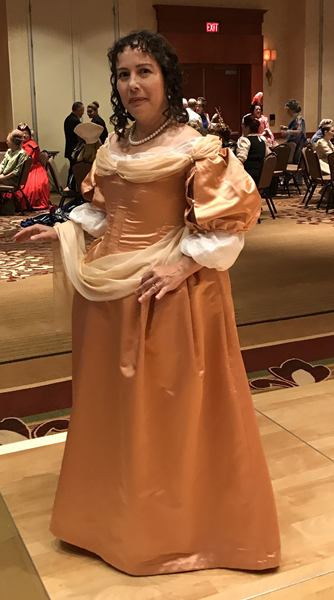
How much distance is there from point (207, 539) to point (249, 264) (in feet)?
13.8

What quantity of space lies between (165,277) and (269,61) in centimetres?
1213

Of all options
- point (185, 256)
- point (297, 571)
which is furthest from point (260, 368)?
point (185, 256)

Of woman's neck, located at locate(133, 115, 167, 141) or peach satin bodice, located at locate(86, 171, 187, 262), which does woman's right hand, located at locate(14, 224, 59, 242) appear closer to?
peach satin bodice, located at locate(86, 171, 187, 262)

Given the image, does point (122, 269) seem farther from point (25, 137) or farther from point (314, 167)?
point (25, 137)

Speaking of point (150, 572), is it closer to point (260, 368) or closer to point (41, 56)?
point (260, 368)

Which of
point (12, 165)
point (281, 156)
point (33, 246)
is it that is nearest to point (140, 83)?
point (33, 246)

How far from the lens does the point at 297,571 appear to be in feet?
6.29

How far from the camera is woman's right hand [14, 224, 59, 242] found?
1962 millimetres

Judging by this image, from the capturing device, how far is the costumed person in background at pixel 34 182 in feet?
30.8

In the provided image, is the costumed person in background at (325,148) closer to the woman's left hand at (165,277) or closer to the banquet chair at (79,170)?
the banquet chair at (79,170)

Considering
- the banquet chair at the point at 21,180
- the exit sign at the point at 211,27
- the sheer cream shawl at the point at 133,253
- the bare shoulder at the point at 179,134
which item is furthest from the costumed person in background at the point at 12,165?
the bare shoulder at the point at 179,134

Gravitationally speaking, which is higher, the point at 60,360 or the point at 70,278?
the point at 70,278

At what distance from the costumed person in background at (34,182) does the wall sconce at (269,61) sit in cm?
546

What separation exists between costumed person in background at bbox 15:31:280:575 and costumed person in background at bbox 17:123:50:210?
775cm
